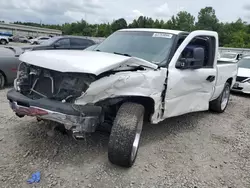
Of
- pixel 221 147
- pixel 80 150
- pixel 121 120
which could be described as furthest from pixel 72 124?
pixel 221 147

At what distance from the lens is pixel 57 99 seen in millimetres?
3184

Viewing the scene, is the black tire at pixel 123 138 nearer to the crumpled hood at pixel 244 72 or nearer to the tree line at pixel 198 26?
the crumpled hood at pixel 244 72

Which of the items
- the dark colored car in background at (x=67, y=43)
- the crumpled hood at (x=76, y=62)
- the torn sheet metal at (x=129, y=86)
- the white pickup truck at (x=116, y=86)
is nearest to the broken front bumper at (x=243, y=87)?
the white pickup truck at (x=116, y=86)

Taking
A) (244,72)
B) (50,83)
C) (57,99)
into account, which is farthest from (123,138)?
(244,72)

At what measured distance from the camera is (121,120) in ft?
10.3

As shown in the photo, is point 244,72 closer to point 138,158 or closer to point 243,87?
point 243,87

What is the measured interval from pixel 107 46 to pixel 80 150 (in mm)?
1997

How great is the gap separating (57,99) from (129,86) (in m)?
0.90

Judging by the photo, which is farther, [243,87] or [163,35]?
[243,87]

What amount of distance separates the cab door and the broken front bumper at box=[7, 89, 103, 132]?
1.31 m

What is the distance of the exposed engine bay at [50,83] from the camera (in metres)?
3.11

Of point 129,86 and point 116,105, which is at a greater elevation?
point 129,86

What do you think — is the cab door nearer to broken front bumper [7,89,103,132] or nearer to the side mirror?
the side mirror

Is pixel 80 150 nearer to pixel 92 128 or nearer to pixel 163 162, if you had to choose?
pixel 92 128
